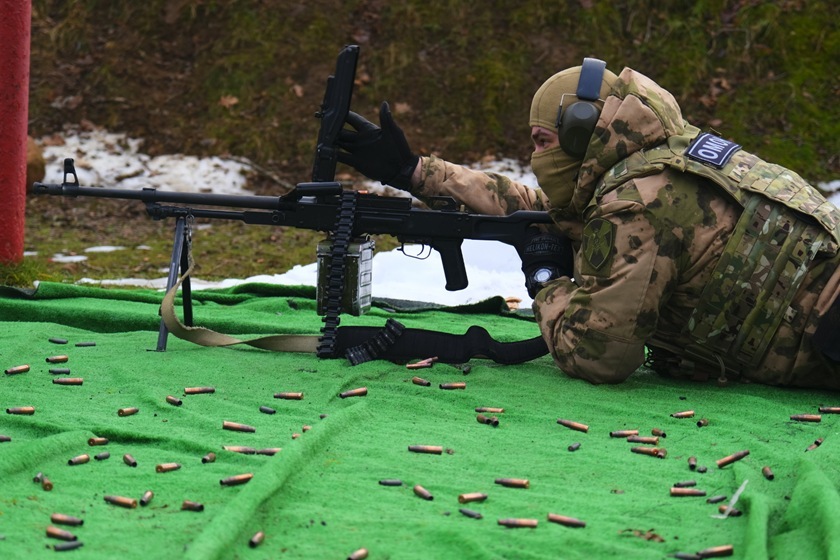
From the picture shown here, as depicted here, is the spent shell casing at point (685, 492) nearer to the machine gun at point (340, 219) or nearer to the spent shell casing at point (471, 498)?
the spent shell casing at point (471, 498)

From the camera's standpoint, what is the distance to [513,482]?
3.21 metres

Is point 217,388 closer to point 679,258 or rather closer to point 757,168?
point 679,258

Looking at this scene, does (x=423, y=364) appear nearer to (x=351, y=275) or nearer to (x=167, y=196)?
(x=351, y=275)

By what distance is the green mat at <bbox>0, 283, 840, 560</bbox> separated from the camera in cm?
272

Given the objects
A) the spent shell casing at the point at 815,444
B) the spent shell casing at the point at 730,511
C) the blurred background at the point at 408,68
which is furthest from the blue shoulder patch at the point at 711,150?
the blurred background at the point at 408,68

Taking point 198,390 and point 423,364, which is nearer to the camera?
point 198,390

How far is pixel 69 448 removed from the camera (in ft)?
11.3

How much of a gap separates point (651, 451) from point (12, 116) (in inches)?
192

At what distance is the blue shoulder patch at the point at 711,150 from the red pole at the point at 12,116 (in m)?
4.42

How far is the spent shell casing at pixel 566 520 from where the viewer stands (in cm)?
286

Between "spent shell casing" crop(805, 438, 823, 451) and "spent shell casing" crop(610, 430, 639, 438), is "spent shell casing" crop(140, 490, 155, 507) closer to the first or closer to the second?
"spent shell casing" crop(610, 430, 639, 438)

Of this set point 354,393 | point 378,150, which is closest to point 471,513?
point 354,393

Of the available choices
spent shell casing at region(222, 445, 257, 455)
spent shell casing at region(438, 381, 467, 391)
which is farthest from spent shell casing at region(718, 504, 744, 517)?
spent shell casing at region(438, 381, 467, 391)

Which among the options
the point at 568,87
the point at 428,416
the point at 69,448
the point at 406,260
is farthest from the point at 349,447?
the point at 406,260
